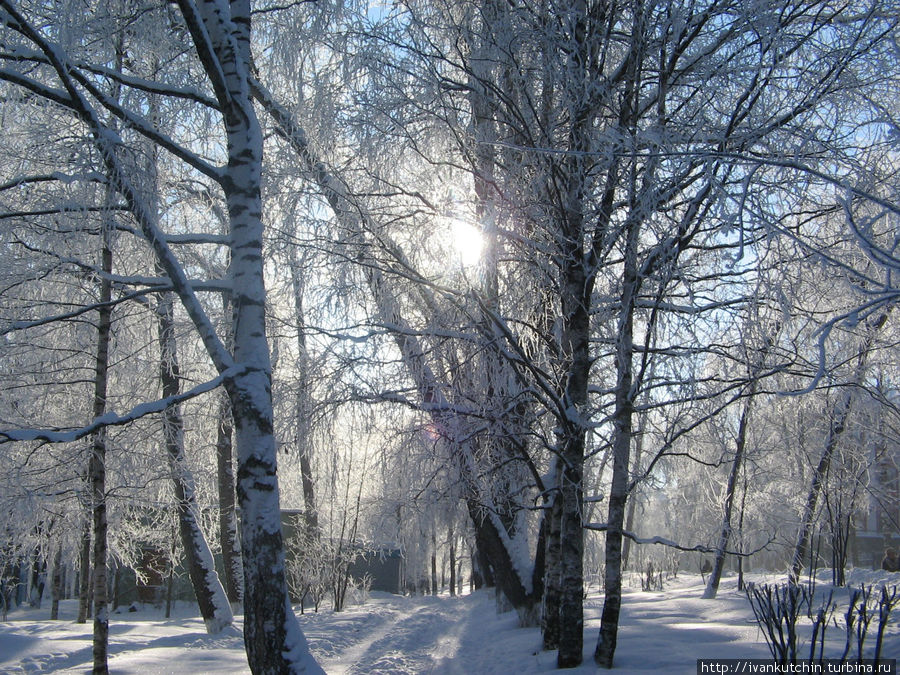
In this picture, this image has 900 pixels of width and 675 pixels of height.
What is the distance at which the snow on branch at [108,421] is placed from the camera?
13.1 feet

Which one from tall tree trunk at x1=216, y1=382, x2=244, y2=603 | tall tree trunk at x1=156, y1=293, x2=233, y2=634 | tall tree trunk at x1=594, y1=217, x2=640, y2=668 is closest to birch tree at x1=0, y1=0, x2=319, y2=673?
tall tree trunk at x1=594, y1=217, x2=640, y2=668

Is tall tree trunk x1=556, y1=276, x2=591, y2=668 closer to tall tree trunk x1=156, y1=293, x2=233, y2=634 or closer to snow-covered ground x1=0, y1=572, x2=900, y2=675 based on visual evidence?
snow-covered ground x1=0, y1=572, x2=900, y2=675

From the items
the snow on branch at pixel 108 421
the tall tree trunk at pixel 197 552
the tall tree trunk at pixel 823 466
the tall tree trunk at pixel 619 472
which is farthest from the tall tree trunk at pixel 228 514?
the tall tree trunk at pixel 823 466

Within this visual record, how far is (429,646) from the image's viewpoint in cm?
1163

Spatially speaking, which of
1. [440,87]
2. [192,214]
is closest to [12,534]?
[192,214]

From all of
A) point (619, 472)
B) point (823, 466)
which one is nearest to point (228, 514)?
point (619, 472)

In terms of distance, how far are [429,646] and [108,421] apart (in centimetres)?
902

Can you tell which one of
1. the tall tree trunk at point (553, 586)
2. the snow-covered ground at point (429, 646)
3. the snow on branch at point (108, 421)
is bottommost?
the snow-covered ground at point (429, 646)

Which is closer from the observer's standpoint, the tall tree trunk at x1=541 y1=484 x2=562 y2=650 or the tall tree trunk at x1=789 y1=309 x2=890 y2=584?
the tall tree trunk at x1=541 y1=484 x2=562 y2=650

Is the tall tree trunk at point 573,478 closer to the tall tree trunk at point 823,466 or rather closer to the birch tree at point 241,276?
the birch tree at point 241,276

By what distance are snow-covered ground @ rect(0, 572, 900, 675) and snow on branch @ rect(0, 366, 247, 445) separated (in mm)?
4021

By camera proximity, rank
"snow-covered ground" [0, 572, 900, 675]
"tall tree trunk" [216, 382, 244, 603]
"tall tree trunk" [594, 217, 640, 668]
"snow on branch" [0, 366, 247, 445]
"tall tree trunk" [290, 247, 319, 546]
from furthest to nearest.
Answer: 1. "tall tree trunk" [216, 382, 244, 603]
2. "tall tree trunk" [290, 247, 319, 546]
3. "snow-covered ground" [0, 572, 900, 675]
4. "tall tree trunk" [594, 217, 640, 668]
5. "snow on branch" [0, 366, 247, 445]

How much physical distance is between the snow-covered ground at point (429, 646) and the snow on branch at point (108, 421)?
13.2ft

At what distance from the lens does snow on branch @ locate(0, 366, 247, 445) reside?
400cm
